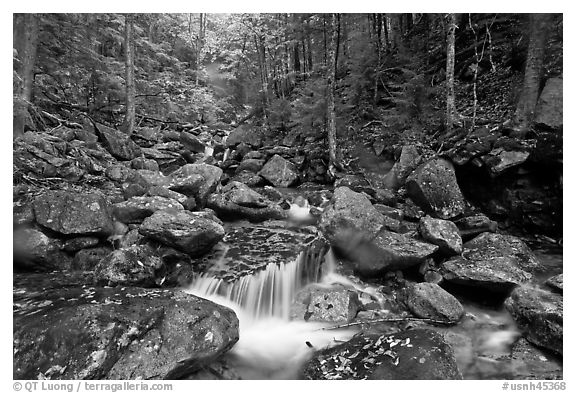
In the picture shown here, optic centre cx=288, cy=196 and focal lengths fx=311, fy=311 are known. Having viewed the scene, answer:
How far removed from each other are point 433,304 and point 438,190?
2.94m

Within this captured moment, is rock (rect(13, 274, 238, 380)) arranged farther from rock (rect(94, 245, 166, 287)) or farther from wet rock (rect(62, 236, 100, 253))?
wet rock (rect(62, 236, 100, 253))

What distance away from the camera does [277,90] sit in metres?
15.8

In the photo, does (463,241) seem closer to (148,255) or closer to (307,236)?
(307,236)

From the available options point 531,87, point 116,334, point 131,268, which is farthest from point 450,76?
point 116,334

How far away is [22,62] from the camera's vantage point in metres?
4.62

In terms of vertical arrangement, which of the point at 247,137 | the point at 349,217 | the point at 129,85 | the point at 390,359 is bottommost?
the point at 390,359

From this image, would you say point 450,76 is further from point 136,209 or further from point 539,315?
point 136,209

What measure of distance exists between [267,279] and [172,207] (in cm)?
219

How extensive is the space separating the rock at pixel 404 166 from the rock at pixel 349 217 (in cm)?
231

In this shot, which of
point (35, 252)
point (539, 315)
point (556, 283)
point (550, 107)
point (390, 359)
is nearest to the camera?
point (390, 359)

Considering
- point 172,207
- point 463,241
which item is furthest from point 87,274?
point 463,241

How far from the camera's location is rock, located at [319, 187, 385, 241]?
536cm

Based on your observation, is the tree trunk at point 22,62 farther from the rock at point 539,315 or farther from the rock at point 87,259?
the rock at point 539,315

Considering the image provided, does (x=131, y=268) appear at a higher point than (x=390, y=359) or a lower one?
higher
